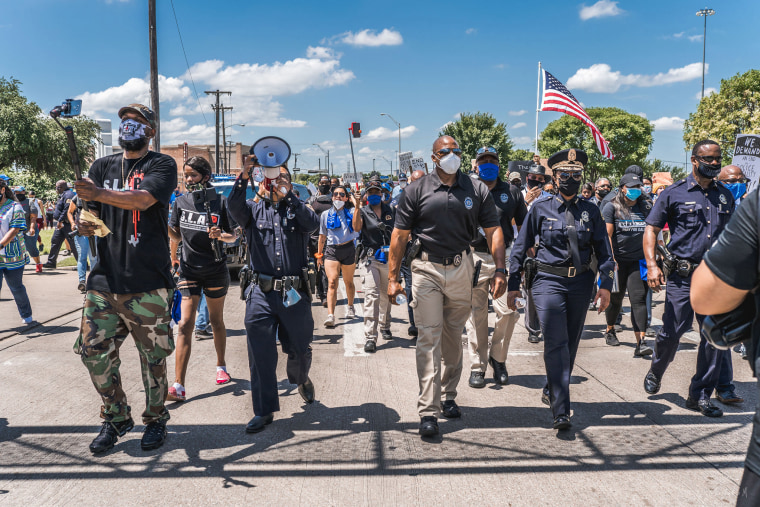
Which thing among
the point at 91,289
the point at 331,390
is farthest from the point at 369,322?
the point at 91,289

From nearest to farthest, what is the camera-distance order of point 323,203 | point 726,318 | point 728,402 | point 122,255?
point 726,318, point 122,255, point 728,402, point 323,203

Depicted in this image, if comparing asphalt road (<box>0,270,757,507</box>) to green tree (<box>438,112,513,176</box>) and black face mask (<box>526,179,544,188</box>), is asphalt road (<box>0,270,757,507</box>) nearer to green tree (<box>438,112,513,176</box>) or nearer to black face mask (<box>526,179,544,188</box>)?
black face mask (<box>526,179,544,188</box>)

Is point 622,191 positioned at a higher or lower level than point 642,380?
higher

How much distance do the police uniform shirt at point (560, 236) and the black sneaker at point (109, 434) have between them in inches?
125

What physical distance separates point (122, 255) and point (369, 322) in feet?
12.1

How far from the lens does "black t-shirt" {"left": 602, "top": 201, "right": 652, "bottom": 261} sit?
695cm

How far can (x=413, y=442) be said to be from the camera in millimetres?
4090

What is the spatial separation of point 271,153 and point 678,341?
12.5 feet

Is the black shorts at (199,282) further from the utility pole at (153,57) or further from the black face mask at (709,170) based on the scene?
the utility pole at (153,57)

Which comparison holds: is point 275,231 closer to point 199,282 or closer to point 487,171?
point 199,282

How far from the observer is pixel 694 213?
192 inches

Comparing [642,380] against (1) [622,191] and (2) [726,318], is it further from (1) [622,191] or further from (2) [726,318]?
(2) [726,318]

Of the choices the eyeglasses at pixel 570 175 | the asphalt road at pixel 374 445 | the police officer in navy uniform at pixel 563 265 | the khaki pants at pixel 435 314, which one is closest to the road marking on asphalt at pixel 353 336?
the asphalt road at pixel 374 445

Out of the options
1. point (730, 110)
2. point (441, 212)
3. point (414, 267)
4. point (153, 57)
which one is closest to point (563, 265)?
point (441, 212)
